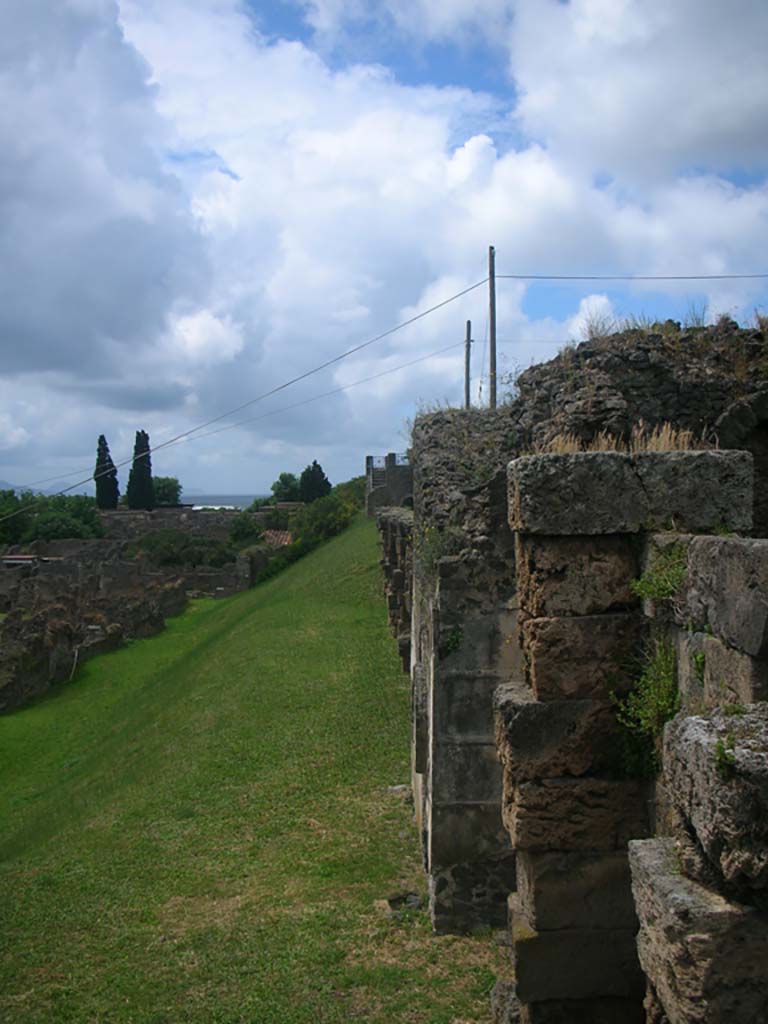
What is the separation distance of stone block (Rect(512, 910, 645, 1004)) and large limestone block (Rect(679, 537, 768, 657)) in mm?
1883

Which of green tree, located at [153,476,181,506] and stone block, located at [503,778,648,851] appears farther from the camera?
green tree, located at [153,476,181,506]

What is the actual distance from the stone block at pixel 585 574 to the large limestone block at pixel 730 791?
1.51m

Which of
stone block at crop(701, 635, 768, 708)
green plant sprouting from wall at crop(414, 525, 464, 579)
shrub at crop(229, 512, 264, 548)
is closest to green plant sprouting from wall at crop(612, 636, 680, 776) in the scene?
stone block at crop(701, 635, 768, 708)

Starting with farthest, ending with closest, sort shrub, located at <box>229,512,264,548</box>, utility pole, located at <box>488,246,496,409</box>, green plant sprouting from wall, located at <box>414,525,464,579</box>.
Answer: shrub, located at <box>229,512,264,548</box>, utility pole, located at <box>488,246,496,409</box>, green plant sprouting from wall, located at <box>414,525,464,579</box>

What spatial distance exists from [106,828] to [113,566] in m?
39.1

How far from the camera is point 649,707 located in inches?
167

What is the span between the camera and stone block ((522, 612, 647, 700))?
4.50 metres

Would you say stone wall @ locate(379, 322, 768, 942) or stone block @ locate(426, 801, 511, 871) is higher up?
stone wall @ locate(379, 322, 768, 942)

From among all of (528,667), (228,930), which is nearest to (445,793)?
(228,930)

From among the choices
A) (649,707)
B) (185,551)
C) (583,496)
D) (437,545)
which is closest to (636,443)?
(583,496)

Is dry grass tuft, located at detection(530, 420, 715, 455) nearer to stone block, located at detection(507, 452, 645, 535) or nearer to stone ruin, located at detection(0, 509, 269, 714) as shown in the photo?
stone block, located at detection(507, 452, 645, 535)

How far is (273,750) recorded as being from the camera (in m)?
14.2

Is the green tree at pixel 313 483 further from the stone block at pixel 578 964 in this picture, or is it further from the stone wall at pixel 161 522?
the stone block at pixel 578 964

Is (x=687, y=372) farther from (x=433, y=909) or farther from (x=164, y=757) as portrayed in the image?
(x=164, y=757)
